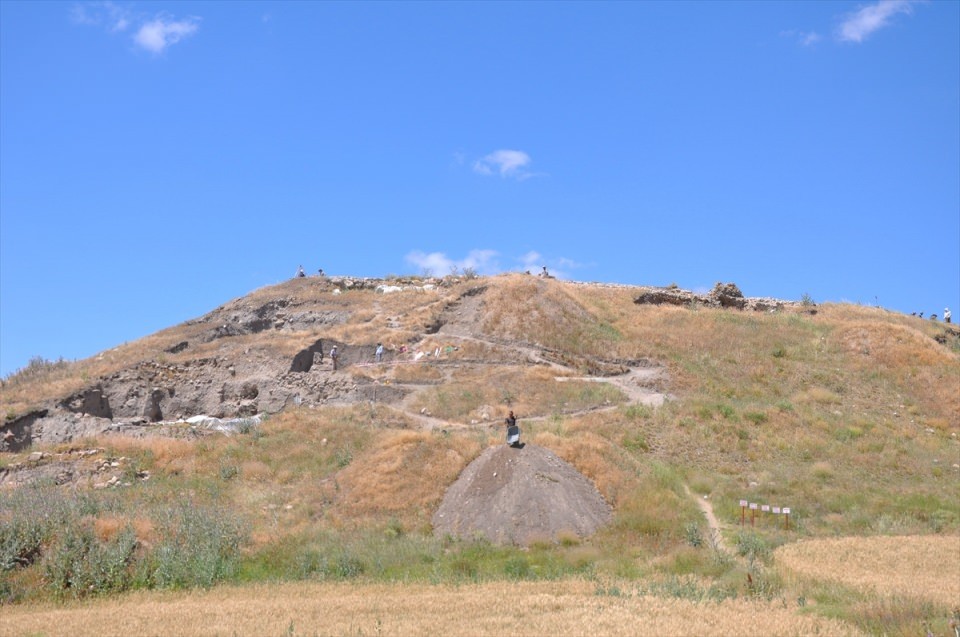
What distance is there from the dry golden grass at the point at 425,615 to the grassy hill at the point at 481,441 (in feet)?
3.35

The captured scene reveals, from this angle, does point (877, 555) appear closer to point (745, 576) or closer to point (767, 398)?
point (745, 576)

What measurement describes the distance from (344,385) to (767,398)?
16760 mm

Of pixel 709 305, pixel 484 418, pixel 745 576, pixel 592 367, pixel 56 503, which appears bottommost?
pixel 745 576

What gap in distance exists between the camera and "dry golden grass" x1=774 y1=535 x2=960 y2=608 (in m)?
14.3

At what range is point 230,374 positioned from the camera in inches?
1438

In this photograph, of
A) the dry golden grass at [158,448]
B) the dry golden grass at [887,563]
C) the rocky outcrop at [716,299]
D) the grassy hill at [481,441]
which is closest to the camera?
the dry golden grass at [887,563]

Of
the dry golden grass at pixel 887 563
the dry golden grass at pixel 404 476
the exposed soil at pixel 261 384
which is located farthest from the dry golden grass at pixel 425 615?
the exposed soil at pixel 261 384

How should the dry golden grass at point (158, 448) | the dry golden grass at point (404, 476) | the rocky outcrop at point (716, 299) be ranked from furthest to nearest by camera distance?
the rocky outcrop at point (716, 299)
the dry golden grass at point (158, 448)
the dry golden grass at point (404, 476)

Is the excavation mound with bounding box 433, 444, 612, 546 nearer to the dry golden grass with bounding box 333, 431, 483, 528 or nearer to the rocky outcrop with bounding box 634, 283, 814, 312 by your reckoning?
the dry golden grass with bounding box 333, 431, 483, 528

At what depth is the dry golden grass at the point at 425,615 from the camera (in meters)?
11.5

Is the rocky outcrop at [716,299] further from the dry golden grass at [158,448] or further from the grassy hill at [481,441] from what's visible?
the dry golden grass at [158,448]

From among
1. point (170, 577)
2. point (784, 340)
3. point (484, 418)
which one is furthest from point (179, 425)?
point (784, 340)

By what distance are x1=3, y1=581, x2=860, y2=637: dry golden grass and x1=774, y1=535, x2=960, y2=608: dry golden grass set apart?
9.44 ft

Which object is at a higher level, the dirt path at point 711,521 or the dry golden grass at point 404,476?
the dry golden grass at point 404,476
